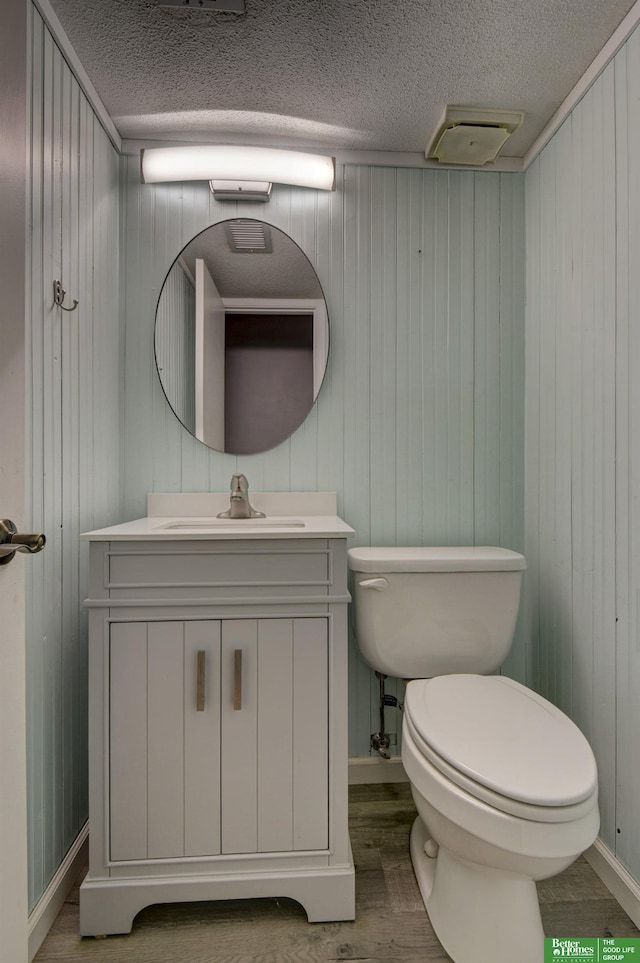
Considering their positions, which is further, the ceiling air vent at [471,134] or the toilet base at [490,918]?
the ceiling air vent at [471,134]

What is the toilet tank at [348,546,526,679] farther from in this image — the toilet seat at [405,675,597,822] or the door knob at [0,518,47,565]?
the door knob at [0,518,47,565]

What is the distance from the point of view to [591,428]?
57.7 inches

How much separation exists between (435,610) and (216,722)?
681mm

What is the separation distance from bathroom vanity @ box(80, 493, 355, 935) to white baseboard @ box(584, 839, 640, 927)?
66 centimetres

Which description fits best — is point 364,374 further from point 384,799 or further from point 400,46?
point 384,799

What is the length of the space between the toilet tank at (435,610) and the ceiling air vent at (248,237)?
108 cm

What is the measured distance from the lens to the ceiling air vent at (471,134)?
161 cm

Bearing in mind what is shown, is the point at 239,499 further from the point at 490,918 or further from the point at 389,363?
the point at 490,918

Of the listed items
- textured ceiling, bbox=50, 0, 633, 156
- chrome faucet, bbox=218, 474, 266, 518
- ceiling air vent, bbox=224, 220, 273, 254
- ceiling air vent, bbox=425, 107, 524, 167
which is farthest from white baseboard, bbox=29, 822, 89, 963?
ceiling air vent, bbox=425, 107, 524, 167

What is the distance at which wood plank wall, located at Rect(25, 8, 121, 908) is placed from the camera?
1197mm

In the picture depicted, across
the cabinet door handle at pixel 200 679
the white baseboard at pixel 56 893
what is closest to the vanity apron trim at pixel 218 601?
the cabinet door handle at pixel 200 679

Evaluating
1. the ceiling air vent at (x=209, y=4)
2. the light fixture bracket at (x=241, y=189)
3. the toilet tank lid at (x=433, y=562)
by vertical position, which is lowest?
the toilet tank lid at (x=433, y=562)

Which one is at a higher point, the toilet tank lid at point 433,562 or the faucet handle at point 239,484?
the faucet handle at point 239,484

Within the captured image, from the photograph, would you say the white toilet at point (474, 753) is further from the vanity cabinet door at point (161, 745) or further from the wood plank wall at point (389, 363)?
the vanity cabinet door at point (161, 745)
